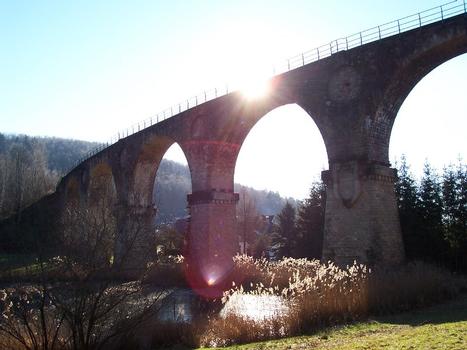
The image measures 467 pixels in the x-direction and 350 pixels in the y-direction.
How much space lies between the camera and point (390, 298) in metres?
11.1

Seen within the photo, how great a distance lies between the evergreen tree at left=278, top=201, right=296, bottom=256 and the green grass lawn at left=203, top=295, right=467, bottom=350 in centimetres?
2149

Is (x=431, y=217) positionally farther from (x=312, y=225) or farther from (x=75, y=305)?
(x=75, y=305)

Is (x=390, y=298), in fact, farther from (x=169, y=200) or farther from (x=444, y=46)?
(x=169, y=200)

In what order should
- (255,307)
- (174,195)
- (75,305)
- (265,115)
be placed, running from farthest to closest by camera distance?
1. (174,195)
2. (265,115)
3. (255,307)
4. (75,305)

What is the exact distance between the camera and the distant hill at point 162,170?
10015 cm

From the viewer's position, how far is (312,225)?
1118 inches

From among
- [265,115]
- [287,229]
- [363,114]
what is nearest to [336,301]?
[363,114]

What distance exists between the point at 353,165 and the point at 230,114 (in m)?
8.02

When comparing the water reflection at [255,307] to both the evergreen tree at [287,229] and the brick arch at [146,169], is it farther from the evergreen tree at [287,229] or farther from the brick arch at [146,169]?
the evergreen tree at [287,229]

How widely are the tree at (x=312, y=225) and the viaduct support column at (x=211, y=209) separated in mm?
6304

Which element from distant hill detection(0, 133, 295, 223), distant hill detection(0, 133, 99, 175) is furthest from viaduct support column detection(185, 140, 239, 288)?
distant hill detection(0, 133, 99, 175)

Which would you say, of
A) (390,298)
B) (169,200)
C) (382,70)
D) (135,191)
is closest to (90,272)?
(390,298)

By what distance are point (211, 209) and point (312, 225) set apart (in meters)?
8.09

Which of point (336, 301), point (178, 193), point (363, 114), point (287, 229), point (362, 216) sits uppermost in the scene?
Answer: point (178, 193)
